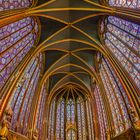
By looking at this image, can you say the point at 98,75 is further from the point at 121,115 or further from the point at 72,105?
the point at 72,105

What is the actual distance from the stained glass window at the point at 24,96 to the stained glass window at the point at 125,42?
25.2 ft

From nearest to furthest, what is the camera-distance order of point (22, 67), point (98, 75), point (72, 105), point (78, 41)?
1. point (22, 67)
2. point (78, 41)
3. point (98, 75)
4. point (72, 105)

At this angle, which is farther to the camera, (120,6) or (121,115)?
(121,115)

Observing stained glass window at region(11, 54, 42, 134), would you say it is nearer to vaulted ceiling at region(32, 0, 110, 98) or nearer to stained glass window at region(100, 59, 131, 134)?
vaulted ceiling at region(32, 0, 110, 98)

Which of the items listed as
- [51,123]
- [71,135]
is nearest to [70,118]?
[71,135]

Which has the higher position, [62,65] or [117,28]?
[62,65]

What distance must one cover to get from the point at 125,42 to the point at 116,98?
5072 mm

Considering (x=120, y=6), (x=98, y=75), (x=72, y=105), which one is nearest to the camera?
(x=120, y=6)

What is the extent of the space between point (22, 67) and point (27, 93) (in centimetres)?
334

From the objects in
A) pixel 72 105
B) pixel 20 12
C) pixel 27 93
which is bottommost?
pixel 27 93

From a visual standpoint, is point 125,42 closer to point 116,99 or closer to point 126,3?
point 126,3

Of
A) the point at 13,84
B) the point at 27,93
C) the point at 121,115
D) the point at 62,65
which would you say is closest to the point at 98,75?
the point at 62,65

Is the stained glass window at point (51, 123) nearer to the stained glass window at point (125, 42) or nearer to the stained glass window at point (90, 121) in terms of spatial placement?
the stained glass window at point (90, 121)

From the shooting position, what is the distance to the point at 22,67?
1430cm
